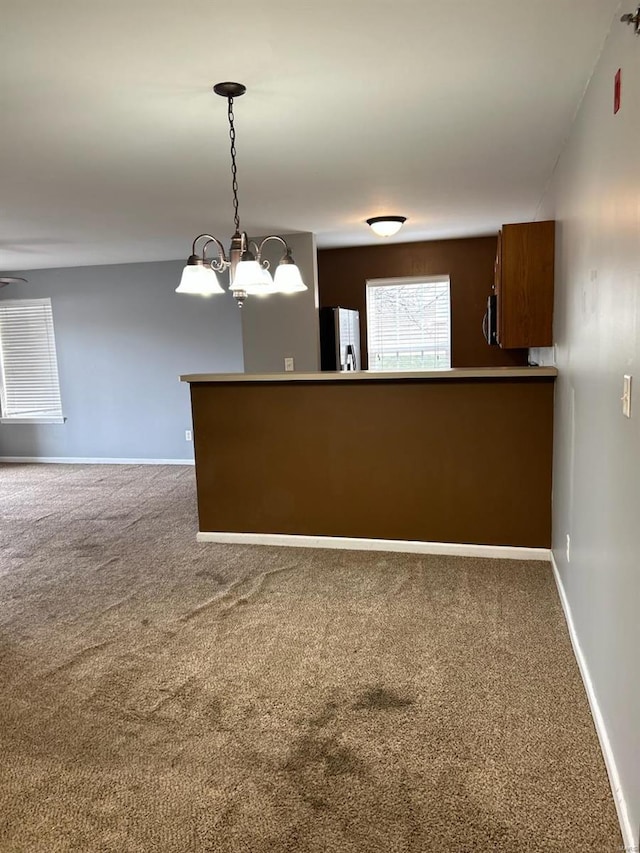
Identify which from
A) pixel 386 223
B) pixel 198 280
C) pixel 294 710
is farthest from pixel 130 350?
pixel 294 710

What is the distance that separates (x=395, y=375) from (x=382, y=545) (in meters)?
1.07

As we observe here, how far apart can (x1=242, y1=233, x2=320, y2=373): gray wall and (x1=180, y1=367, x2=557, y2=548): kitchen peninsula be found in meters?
1.53

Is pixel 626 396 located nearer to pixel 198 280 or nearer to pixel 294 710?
pixel 294 710

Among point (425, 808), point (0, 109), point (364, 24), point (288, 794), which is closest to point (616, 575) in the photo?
point (425, 808)

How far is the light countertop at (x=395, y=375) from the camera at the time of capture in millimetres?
3459

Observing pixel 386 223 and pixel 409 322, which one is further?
pixel 409 322

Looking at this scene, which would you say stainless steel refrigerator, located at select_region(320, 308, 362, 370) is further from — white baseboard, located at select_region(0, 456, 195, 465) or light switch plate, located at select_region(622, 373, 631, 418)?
light switch plate, located at select_region(622, 373, 631, 418)

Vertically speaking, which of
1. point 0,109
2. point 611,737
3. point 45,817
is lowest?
point 45,817

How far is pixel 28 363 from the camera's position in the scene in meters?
7.47

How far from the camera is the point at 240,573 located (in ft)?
11.7

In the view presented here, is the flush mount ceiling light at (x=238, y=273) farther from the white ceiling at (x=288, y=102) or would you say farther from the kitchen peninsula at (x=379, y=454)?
the kitchen peninsula at (x=379, y=454)

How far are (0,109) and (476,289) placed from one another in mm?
4469

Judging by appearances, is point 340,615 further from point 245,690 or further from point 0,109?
point 0,109

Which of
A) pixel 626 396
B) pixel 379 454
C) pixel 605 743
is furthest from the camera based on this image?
pixel 379 454
